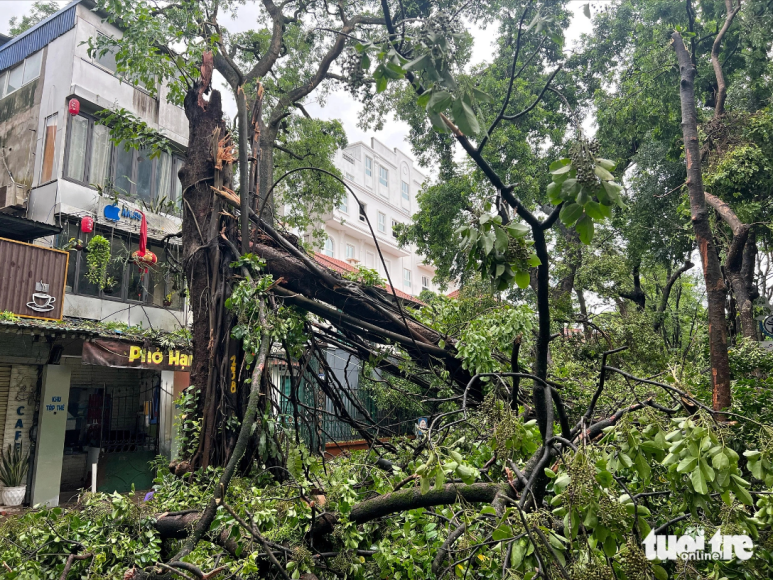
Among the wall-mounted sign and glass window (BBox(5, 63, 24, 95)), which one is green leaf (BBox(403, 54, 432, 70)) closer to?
the wall-mounted sign

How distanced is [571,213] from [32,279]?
34.2 ft

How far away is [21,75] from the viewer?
13023mm

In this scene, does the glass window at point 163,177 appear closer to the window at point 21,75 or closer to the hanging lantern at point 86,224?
the hanging lantern at point 86,224

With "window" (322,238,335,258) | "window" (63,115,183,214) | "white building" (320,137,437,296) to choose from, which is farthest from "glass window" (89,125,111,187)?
"window" (322,238,335,258)

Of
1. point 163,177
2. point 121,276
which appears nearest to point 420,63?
point 121,276

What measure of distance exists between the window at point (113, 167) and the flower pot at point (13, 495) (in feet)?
19.3

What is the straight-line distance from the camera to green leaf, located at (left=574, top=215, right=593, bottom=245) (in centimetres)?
172

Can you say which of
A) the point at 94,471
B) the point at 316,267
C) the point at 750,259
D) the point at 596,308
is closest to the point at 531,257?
the point at 316,267

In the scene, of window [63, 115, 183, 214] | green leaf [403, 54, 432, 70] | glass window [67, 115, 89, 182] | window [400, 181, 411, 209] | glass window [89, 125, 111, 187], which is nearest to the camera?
green leaf [403, 54, 432, 70]

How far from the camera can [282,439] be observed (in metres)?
4.43


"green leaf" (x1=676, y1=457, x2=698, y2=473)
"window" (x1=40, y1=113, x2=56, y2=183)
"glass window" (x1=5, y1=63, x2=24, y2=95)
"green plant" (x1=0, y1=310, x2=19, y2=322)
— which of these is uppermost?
"glass window" (x1=5, y1=63, x2=24, y2=95)

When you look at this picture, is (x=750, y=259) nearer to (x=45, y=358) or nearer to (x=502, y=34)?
(x=502, y=34)

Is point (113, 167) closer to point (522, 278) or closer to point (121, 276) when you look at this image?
point (121, 276)

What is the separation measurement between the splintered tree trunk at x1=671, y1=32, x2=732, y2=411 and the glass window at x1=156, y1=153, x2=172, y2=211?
12.0 m
